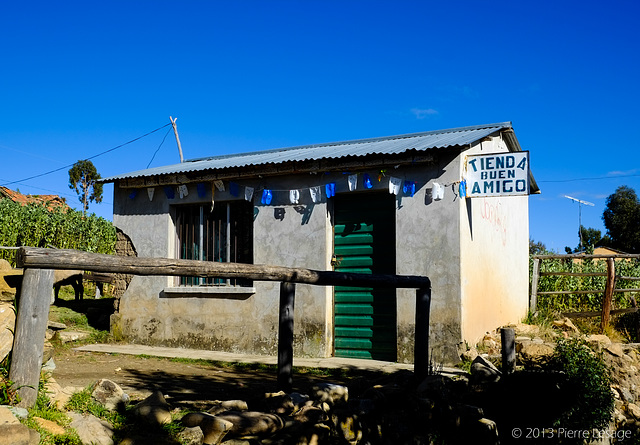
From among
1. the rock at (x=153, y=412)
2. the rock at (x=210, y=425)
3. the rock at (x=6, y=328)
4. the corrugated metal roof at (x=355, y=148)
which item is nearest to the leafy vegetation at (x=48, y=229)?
the corrugated metal roof at (x=355, y=148)

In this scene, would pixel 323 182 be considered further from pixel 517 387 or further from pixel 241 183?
pixel 517 387

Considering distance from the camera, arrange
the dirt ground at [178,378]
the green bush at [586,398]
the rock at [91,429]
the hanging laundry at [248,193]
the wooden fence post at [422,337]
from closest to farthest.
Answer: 1. the rock at [91,429]
2. the green bush at [586,398]
3. the dirt ground at [178,378]
4. the wooden fence post at [422,337]
5. the hanging laundry at [248,193]

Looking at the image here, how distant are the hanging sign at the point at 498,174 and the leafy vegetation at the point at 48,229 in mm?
11663

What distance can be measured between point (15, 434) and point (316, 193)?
6365 mm

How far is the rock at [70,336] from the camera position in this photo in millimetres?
9648

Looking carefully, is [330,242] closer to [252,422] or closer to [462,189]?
[462,189]

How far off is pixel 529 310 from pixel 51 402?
1080 centimetres

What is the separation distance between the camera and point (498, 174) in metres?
8.32

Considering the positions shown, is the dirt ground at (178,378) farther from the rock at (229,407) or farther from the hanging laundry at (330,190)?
the hanging laundry at (330,190)

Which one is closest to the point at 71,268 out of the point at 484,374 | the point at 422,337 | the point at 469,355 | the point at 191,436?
the point at 191,436

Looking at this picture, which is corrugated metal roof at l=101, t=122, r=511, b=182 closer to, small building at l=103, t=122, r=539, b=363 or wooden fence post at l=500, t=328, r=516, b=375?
small building at l=103, t=122, r=539, b=363

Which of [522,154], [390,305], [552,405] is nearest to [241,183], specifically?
[390,305]

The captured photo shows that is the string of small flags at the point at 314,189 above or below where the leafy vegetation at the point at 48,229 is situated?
above

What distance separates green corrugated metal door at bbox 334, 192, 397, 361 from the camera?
8.81 meters
